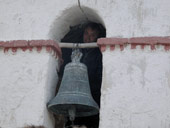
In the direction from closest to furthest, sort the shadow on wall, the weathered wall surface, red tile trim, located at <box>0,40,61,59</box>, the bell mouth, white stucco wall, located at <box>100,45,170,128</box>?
white stucco wall, located at <box>100,45,170,128</box>, the bell mouth, the weathered wall surface, red tile trim, located at <box>0,40,61,59</box>, the shadow on wall

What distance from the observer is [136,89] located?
14.2ft

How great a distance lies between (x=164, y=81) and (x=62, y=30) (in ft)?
5.21

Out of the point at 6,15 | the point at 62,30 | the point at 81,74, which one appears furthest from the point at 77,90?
the point at 6,15

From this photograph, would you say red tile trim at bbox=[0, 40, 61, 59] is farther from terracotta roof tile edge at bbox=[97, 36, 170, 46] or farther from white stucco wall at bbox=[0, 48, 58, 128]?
terracotta roof tile edge at bbox=[97, 36, 170, 46]

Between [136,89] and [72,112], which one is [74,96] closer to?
[72,112]

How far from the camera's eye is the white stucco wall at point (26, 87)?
14.7 feet

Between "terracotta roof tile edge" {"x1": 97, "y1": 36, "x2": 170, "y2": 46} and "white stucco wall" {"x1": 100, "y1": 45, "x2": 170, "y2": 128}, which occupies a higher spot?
"terracotta roof tile edge" {"x1": 97, "y1": 36, "x2": 170, "y2": 46}

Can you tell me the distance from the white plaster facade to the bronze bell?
168 millimetres

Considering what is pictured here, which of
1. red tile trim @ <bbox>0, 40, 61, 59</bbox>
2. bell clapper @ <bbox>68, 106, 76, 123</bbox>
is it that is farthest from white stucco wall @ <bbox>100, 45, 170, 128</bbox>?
red tile trim @ <bbox>0, 40, 61, 59</bbox>

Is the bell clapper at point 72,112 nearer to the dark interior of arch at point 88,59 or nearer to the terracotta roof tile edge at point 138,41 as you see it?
the dark interior of arch at point 88,59

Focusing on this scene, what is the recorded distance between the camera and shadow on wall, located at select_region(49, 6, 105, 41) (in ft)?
16.4

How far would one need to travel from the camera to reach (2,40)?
16.3ft

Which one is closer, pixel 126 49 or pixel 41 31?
pixel 126 49

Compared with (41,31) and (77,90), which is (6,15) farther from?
(77,90)
